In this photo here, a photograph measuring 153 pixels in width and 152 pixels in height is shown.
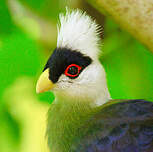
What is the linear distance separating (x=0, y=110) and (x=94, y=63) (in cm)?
41

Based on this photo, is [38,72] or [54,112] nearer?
[54,112]

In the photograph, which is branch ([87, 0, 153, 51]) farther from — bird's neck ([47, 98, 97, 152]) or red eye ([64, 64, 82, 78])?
bird's neck ([47, 98, 97, 152])

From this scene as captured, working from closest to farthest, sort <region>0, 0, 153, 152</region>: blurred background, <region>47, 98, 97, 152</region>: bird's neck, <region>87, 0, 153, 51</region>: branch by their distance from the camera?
<region>87, 0, 153, 51</region>: branch < <region>47, 98, 97, 152</region>: bird's neck < <region>0, 0, 153, 152</region>: blurred background

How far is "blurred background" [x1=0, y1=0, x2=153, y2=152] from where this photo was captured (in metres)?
1.04

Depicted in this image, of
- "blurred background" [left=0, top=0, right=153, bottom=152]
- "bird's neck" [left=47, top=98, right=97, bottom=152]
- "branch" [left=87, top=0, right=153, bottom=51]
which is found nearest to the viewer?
"branch" [left=87, top=0, right=153, bottom=51]

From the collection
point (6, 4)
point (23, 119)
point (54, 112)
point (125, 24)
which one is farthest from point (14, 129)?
point (125, 24)

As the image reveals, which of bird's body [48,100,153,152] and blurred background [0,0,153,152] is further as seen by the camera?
blurred background [0,0,153,152]

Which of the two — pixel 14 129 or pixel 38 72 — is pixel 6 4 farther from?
pixel 14 129

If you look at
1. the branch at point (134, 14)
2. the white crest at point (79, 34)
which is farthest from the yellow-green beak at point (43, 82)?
the branch at point (134, 14)

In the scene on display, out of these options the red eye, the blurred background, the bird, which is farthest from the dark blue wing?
the blurred background

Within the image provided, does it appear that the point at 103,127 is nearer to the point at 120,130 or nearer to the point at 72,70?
the point at 120,130

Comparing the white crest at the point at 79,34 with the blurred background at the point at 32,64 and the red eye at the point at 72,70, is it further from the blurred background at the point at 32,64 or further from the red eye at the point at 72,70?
the blurred background at the point at 32,64

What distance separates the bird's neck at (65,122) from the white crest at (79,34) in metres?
0.17

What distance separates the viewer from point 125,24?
78 centimetres
